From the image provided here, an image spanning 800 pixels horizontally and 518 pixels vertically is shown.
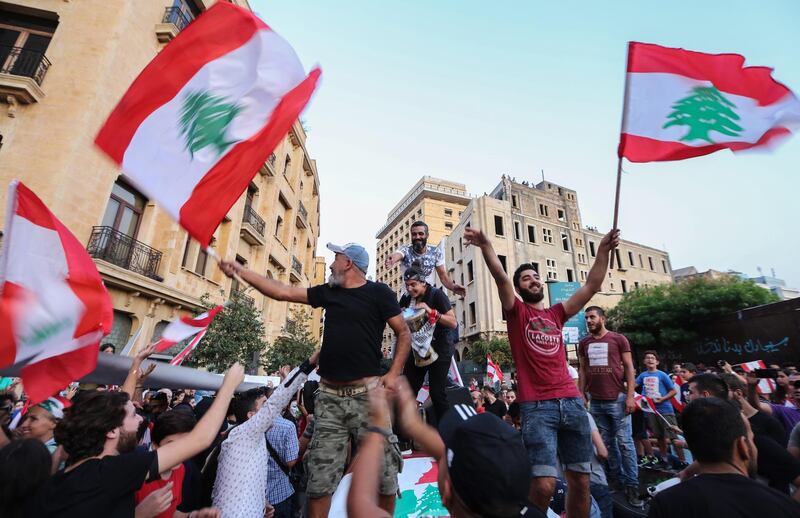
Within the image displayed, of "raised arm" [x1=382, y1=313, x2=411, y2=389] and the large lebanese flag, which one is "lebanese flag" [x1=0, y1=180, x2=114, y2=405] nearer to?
the large lebanese flag

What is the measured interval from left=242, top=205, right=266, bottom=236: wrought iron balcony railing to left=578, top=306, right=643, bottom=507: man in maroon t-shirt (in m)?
20.1

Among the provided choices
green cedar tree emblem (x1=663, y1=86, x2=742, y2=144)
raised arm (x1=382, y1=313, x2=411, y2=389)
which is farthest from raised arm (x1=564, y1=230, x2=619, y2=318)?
raised arm (x1=382, y1=313, x2=411, y2=389)

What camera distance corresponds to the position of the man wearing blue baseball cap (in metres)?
2.70

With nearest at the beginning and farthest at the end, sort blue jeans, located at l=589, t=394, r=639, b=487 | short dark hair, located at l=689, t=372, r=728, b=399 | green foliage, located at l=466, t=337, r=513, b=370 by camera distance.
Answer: short dark hair, located at l=689, t=372, r=728, b=399, blue jeans, located at l=589, t=394, r=639, b=487, green foliage, located at l=466, t=337, r=513, b=370

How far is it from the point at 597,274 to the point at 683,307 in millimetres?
24989

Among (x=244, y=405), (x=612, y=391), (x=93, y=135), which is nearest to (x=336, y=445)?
(x=244, y=405)

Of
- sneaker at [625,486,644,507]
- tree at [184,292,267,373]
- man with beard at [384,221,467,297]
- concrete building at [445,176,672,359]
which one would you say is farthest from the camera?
concrete building at [445,176,672,359]

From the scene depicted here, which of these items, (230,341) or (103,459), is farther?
(230,341)

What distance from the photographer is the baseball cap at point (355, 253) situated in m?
3.34

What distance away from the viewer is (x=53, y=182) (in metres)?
11.8

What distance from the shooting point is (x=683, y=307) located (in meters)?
22.9

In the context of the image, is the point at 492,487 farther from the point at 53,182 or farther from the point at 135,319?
the point at 135,319

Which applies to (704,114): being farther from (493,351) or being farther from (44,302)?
(493,351)

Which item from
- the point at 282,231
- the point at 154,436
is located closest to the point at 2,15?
the point at 282,231
